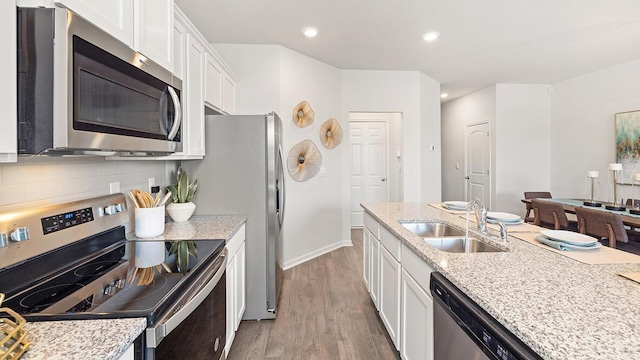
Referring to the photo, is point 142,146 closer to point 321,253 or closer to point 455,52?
point 321,253

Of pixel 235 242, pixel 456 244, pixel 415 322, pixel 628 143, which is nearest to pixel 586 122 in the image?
pixel 628 143

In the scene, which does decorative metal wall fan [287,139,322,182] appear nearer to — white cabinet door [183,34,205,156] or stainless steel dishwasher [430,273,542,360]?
white cabinet door [183,34,205,156]

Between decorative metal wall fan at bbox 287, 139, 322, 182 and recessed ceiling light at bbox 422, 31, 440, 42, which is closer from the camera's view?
recessed ceiling light at bbox 422, 31, 440, 42

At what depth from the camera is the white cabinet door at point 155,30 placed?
4.36ft

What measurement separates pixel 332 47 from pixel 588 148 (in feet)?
13.9

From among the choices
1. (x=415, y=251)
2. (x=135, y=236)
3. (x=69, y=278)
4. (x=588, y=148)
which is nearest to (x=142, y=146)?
(x=69, y=278)

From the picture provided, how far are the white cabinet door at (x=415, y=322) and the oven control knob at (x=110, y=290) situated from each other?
1246mm

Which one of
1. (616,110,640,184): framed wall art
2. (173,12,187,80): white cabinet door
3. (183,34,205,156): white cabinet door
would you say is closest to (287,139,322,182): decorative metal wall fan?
(183,34,205,156): white cabinet door

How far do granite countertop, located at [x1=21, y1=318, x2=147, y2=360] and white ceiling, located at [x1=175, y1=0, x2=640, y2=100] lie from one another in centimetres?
270

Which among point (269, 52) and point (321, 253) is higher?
point (269, 52)

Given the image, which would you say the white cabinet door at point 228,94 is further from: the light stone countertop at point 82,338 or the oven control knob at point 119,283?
the light stone countertop at point 82,338

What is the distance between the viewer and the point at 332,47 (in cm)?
390

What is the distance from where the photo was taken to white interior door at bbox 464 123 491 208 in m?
5.88

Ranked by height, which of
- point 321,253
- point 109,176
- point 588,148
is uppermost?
point 588,148
